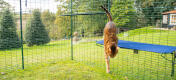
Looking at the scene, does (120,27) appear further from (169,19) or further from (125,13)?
(169,19)

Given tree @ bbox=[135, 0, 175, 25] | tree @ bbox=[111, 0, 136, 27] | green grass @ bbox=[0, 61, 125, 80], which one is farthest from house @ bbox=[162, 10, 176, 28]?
green grass @ bbox=[0, 61, 125, 80]

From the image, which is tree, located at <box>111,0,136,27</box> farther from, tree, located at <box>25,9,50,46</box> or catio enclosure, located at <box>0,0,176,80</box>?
tree, located at <box>25,9,50,46</box>

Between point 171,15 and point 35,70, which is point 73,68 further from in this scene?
point 171,15

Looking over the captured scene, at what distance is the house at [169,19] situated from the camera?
3.43 metres

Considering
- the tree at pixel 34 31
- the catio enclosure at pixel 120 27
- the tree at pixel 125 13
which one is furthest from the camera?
the tree at pixel 34 31

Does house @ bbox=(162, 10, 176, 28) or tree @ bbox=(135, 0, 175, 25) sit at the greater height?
tree @ bbox=(135, 0, 175, 25)

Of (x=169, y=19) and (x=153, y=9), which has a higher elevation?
(x=153, y=9)

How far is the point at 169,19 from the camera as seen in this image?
3.57m

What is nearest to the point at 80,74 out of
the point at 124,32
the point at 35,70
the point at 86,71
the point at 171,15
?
the point at 86,71

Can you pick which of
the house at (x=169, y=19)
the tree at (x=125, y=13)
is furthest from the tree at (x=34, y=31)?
the house at (x=169, y=19)

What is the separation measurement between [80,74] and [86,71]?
35 centimetres

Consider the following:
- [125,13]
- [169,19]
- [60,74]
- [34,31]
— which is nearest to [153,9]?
[169,19]

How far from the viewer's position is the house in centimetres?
343

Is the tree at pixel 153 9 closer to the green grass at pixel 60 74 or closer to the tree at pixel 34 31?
the green grass at pixel 60 74
